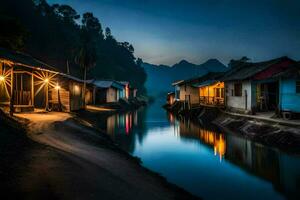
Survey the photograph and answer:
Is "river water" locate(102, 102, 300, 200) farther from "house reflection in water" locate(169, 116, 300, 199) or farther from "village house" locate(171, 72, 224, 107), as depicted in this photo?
"village house" locate(171, 72, 224, 107)

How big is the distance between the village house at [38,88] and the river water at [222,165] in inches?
375

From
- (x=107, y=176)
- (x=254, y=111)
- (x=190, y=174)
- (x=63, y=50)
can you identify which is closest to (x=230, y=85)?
(x=254, y=111)

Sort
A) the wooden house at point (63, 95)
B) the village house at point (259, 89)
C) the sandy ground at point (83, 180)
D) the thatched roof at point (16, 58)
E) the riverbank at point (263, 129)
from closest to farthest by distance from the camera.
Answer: the sandy ground at point (83, 180) < the riverbank at point (263, 129) < the thatched roof at point (16, 58) < the village house at point (259, 89) < the wooden house at point (63, 95)

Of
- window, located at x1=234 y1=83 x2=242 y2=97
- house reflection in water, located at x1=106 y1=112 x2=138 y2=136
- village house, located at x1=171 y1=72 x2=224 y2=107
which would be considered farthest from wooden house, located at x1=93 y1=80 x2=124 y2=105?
window, located at x1=234 y1=83 x2=242 y2=97

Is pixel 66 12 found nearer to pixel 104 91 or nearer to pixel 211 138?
pixel 104 91

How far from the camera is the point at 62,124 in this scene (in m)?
18.1

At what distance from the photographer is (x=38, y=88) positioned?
28.0 m

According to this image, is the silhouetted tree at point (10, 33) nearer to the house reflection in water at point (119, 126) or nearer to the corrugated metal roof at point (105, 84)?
the house reflection in water at point (119, 126)

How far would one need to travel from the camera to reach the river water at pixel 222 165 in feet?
35.9

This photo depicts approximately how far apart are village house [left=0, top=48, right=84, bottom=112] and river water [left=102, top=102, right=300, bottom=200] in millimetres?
9515

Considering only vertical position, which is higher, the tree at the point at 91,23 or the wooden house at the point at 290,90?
the tree at the point at 91,23

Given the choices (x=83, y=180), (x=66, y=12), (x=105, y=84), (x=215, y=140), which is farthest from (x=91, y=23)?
(x=83, y=180)

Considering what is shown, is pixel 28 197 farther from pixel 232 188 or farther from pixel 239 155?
pixel 239 155

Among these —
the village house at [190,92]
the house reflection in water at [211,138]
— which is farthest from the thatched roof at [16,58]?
the village house at [190,92]
